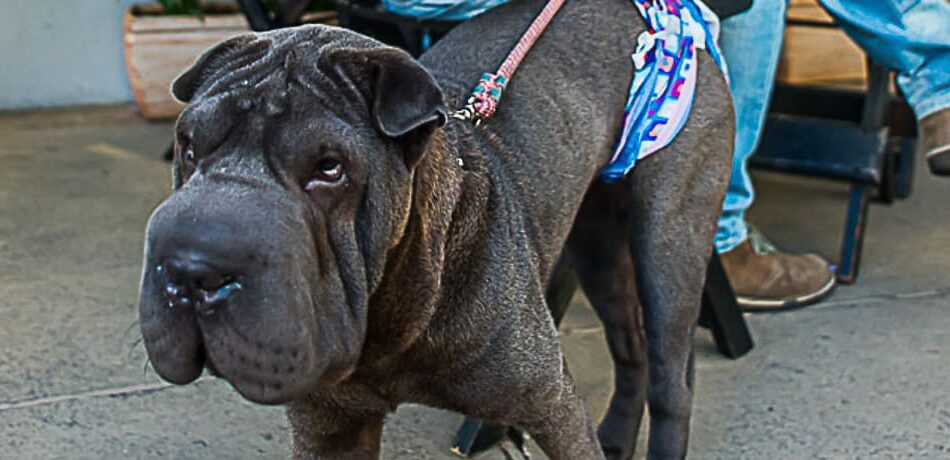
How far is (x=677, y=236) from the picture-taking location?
9.52 ft

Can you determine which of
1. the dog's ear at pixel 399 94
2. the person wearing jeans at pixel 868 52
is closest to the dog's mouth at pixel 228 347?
the dog's ear at pixel 399 94

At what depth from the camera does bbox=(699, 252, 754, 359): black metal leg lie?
3658 millimetres

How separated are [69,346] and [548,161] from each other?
178cm

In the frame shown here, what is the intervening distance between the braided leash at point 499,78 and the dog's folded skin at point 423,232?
0.03 meters

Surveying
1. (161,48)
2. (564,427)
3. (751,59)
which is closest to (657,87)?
(564,427)

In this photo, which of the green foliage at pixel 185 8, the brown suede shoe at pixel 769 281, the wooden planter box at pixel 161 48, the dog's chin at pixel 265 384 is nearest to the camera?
the dog's chin at pixel 265 384

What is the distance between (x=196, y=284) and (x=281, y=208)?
0.52 feet

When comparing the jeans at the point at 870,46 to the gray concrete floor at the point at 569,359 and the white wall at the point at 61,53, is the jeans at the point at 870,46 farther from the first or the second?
the white wall at the point at 61,53

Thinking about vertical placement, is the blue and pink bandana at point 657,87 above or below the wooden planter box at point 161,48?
above

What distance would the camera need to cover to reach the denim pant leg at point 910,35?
3590 mm

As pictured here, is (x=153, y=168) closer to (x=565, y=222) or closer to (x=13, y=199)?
(x=13, y=199)

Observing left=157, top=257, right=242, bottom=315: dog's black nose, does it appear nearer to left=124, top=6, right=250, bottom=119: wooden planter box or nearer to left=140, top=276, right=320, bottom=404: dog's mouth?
left=140, top=276, right=320, bottom=404: dog's mouth

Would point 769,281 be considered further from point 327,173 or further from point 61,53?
point 61,53

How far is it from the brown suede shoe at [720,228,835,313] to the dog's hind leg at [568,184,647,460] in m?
0.97
